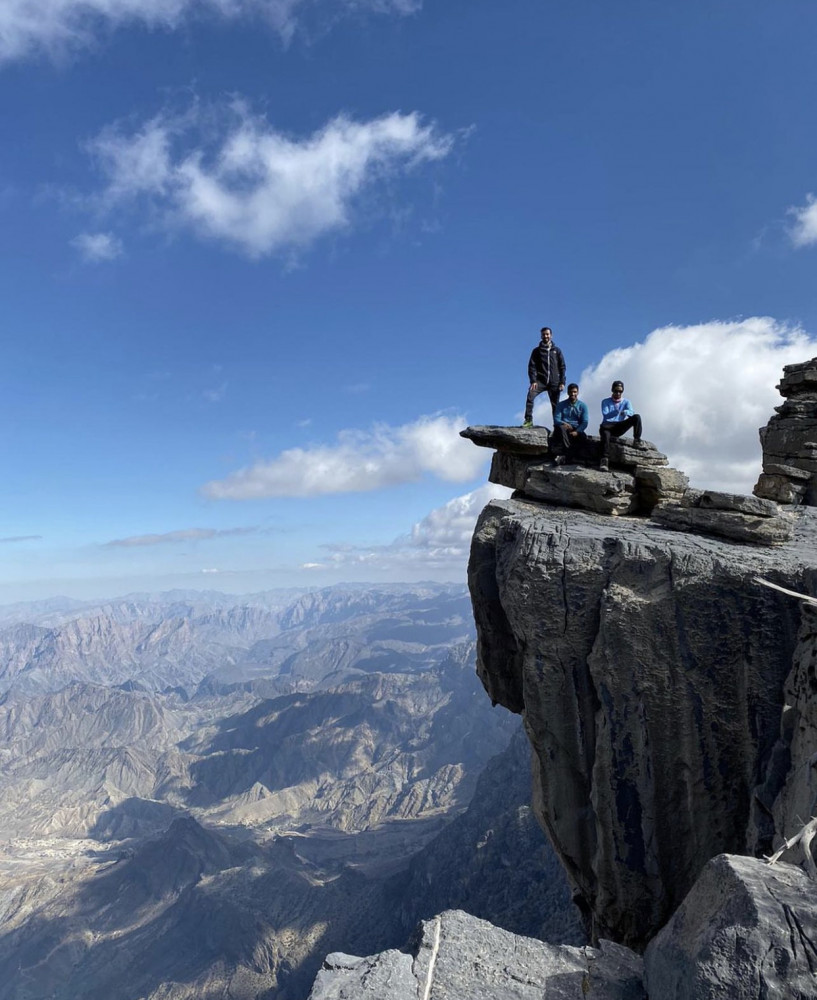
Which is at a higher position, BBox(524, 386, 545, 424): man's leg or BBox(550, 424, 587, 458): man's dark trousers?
BBox(524, 386, 545, 424): man's leg

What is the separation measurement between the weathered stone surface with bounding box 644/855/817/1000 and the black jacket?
1653cm

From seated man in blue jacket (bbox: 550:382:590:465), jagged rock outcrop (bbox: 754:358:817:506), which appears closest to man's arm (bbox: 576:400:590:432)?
seated man in blue jacket (bbox: 550:382:590:465)

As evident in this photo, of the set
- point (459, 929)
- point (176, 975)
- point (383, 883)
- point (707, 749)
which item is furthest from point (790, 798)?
point (176, 975)

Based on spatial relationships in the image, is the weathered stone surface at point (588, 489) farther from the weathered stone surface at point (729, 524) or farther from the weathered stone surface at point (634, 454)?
the weathered stone surface at point (729, 524)

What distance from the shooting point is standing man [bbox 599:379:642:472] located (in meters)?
20.1

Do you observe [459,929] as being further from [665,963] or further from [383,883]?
[383,883]

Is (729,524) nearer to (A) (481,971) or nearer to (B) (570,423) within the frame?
(B) (570,423)

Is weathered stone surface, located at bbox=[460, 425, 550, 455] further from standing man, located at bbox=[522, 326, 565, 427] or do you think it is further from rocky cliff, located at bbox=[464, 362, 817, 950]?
rocky cliff, located at bbox=[464, 362, 817, 950]

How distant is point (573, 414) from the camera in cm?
2086

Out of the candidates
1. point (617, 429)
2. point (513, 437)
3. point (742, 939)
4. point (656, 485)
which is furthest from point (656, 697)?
point (513, 437)

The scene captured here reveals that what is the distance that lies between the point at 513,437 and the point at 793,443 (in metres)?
11.9

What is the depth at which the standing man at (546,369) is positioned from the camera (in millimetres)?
20750

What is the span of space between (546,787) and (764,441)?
17.6 metres

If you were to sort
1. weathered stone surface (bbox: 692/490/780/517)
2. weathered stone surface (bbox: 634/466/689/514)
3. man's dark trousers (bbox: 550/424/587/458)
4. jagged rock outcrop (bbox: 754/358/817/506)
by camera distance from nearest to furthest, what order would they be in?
weathered stone surface (bbox: 692/490/780/517) → weathered stone surface (bbox: 634/466/689/514) → jagged rock outcrop (bbox: 754/358/817/506) → man's dark trousers (bbox: 550/424/587/458)
